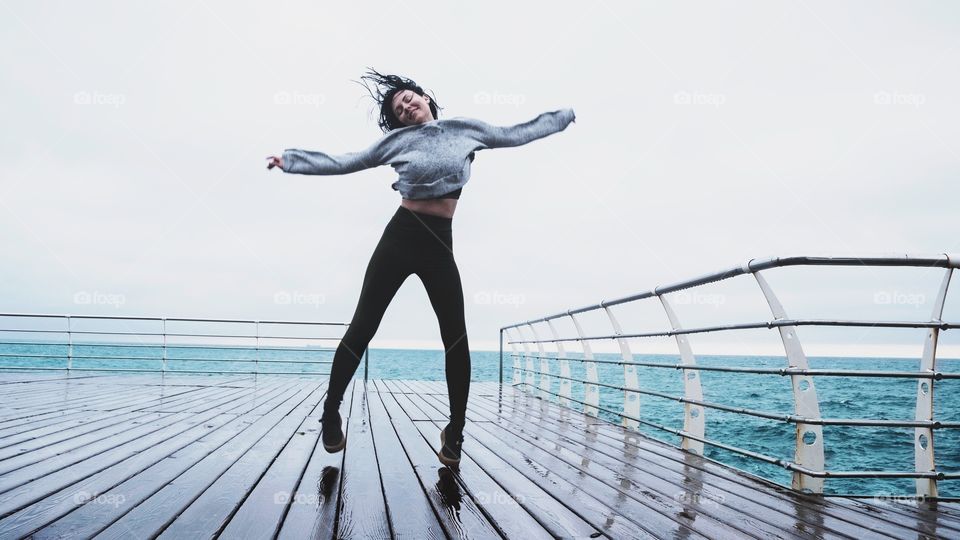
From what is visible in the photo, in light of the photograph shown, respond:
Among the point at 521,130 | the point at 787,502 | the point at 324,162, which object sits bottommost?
the point at 787,502

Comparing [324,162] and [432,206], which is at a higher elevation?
[324,162]

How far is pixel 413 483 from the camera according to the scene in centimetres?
206

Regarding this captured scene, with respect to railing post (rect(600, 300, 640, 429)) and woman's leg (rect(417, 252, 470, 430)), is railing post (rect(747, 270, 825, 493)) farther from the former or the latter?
railing post (rect(600, 300, 640, 429))

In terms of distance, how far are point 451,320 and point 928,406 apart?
69.3 inches

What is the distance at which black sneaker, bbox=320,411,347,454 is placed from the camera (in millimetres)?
2242

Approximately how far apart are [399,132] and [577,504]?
5.00 ft

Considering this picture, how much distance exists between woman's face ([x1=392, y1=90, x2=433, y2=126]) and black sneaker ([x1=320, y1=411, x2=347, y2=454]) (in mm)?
1237

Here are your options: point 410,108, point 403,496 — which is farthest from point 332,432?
point 410,108

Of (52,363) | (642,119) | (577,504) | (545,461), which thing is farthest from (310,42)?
(52,363)

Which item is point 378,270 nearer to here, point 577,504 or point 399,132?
point 399,132

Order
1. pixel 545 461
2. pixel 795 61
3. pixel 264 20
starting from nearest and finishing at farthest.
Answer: pixel 545 461, pixel 264 20, pixel 795 61

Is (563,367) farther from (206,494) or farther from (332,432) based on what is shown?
(206,494)

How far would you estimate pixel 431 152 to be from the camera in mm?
2191

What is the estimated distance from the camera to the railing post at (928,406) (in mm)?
1995
